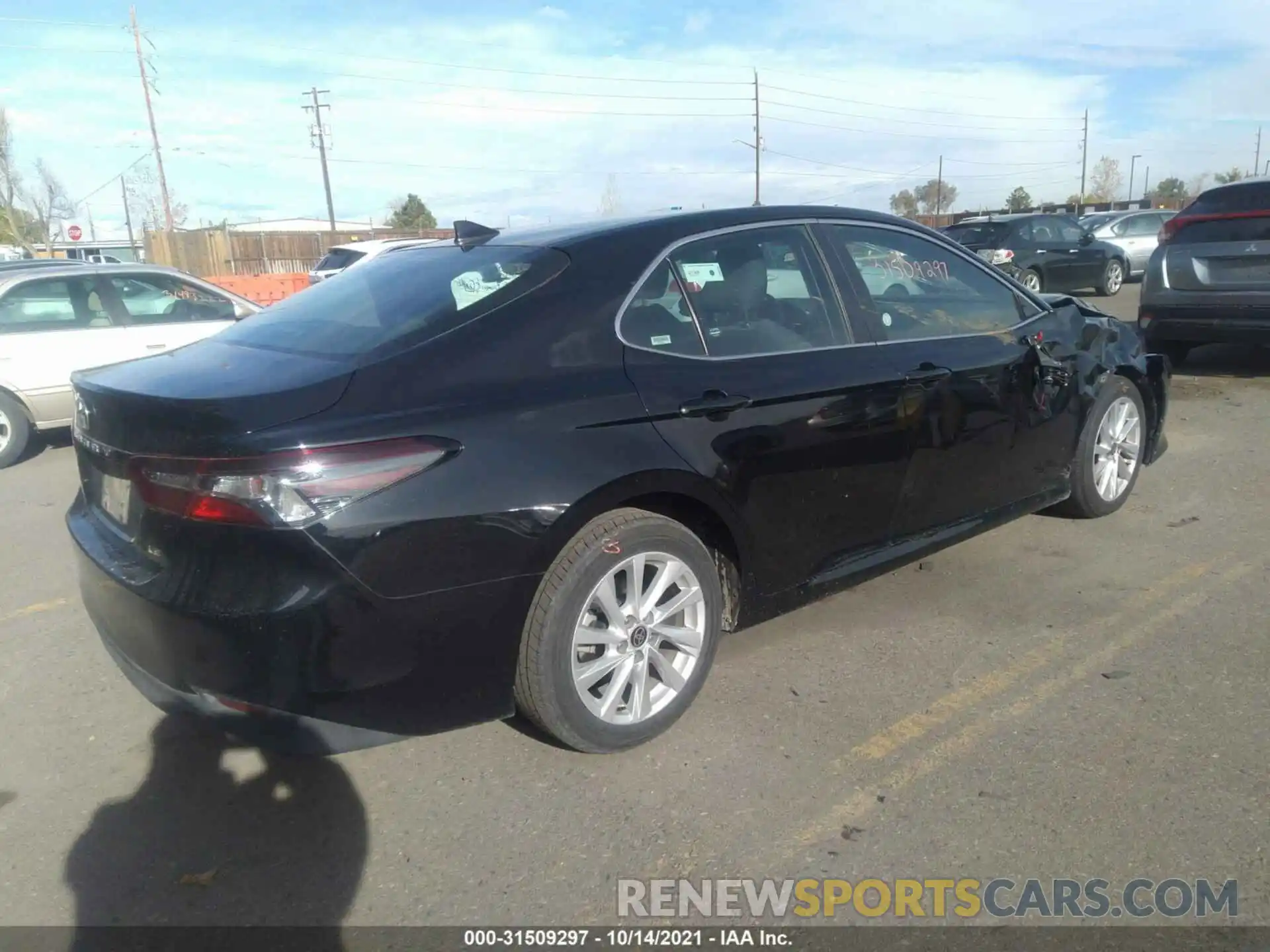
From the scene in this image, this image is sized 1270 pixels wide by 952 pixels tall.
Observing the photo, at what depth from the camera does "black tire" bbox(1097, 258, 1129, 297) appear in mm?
17438

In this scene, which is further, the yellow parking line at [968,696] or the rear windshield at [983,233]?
the rear windshield at [983,233]

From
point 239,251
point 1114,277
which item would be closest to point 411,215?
point 239,251

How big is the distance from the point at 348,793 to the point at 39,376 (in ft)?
20.6

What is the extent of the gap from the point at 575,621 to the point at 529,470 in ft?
1.57

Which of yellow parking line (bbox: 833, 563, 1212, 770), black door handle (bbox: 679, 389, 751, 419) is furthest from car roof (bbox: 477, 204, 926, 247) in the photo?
yellow parking line (bbox: 833, 563, 1212, 770)

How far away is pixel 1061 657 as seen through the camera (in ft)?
11.9

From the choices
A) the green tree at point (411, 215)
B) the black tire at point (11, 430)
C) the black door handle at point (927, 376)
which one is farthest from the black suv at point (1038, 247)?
the green tree at point (411, 215)

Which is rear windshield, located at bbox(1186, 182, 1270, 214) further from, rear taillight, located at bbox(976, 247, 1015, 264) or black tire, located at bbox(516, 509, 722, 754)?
black tire, located at bbox(516, 509, 722, 754)

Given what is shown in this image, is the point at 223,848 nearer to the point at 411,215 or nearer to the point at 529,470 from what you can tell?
the point at 529,470

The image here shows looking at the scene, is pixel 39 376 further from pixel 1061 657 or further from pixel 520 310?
pixel 1061 657

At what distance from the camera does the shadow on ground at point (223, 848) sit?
2465 mm

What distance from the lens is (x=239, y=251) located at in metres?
35.2

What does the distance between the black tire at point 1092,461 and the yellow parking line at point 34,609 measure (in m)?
4.77

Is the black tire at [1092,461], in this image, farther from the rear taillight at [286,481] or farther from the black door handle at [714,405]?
the rear taillight at [286,481]
